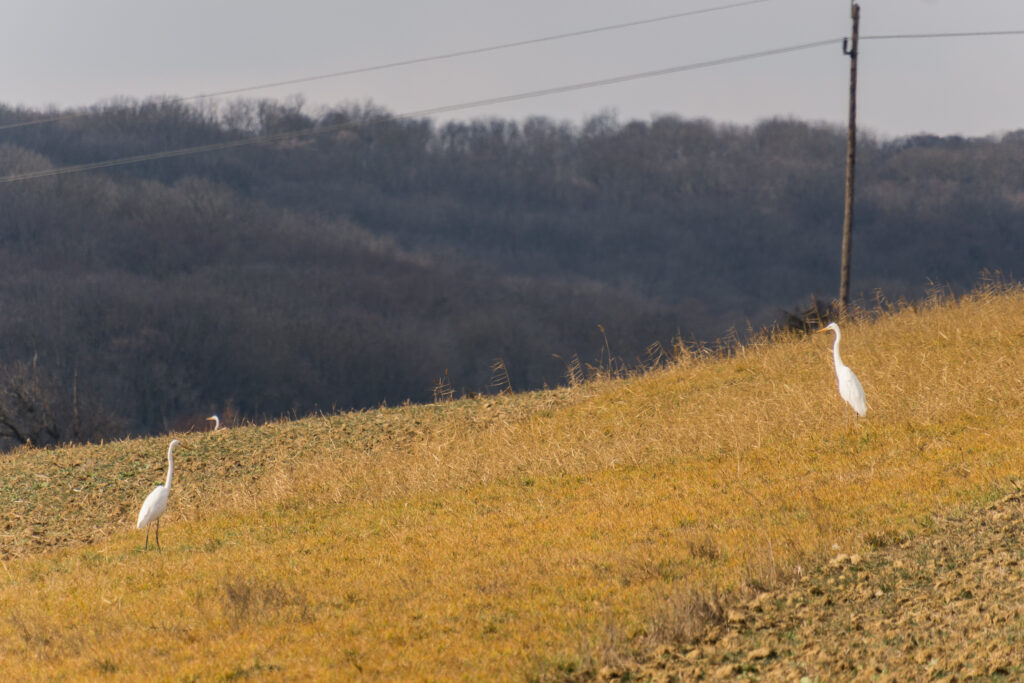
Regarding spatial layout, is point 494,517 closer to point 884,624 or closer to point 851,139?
point 884,624

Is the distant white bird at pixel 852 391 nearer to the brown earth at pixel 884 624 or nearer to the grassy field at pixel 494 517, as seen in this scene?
the grassy field at pixel 494 517

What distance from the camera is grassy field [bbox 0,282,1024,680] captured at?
7340 millimetres

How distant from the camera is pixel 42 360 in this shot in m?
96.7

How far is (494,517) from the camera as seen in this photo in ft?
37.2

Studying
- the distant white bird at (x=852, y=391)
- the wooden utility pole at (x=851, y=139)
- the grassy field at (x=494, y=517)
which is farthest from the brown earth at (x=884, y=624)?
the wooden utility pole at (x=851, y=139)

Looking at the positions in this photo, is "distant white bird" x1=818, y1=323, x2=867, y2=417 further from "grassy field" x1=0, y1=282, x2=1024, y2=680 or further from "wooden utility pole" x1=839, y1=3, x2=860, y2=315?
"wooden utility pole" x1=839, y1=3, x2=860, y2=315

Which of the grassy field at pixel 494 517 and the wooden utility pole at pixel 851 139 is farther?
the wooden utility pole at pixel 851 139

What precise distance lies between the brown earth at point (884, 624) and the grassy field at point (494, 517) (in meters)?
0.29

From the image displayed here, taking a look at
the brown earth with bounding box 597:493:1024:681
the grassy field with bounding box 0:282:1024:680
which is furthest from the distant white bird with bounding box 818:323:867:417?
the brown earth with bounding box 597:493:1024:681

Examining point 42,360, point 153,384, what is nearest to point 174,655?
point 42,360

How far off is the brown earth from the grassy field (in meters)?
0.29

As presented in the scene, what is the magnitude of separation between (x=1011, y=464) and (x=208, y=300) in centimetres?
13480

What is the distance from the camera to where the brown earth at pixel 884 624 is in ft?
19.7

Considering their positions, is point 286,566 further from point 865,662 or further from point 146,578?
point 865,662
